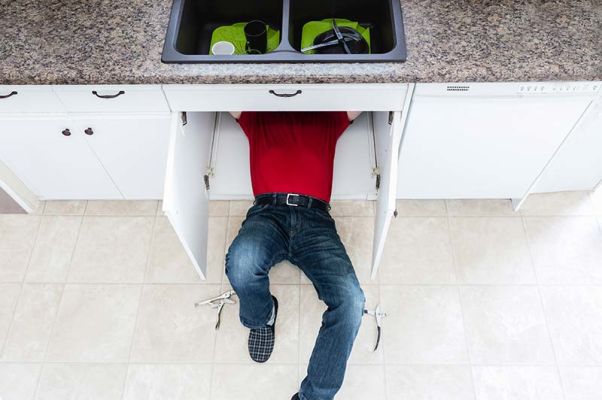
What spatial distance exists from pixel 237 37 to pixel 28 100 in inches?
27.3

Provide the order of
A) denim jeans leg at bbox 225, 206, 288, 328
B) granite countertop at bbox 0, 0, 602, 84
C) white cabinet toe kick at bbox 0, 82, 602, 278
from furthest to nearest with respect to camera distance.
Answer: denim jeans leg at bbox 225, 206, 288, 328 < white cabinet toe kick at bbox 0, 82, 602, 278 < granite countertop at bbox 0, 0, 602, 84

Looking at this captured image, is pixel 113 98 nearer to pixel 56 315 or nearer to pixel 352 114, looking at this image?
pixel 352 114

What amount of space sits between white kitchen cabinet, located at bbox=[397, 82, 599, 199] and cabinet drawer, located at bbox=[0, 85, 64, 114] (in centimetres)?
111

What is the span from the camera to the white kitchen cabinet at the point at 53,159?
162 cm

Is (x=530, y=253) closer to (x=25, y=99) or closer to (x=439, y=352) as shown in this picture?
(x=439, y=352)

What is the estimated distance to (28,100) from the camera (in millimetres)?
1521

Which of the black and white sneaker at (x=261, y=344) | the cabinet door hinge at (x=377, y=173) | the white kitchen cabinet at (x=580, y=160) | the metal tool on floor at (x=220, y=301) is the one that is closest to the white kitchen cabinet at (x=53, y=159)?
the metal tool on floor at (x=220, y=301)

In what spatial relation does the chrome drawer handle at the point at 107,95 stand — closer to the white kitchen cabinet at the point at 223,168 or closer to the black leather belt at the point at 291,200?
the white kitchen cabinet at the point at 223,168

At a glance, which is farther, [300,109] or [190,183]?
[190,183]

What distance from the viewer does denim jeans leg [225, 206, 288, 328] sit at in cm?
158

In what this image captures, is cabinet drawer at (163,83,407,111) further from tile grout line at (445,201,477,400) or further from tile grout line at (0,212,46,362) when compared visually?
tile grout line at (0,212,46,362)

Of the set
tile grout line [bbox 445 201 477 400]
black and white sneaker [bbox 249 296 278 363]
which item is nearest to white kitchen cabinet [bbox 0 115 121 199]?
black and white sneaker [bbox 249 296 278 363]

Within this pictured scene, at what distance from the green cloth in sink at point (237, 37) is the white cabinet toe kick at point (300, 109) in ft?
0.83

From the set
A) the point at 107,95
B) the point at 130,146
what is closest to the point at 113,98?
the point at 107,95
